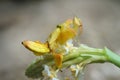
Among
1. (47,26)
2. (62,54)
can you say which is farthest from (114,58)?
(47,26)

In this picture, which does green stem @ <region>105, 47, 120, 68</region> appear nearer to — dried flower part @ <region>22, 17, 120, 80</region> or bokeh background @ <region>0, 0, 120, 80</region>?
dried flower part @ <region>22, 17, 120, 80</region>

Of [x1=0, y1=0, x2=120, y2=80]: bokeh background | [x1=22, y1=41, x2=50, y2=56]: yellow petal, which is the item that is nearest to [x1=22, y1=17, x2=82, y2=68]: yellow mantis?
[x1=22, y1=41, x2=50, y2=56]: yellow petal

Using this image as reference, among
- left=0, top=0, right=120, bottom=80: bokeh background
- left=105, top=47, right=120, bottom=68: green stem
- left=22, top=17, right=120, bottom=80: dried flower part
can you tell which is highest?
left=0, top=0, right=120, bottom=80: bokeh background

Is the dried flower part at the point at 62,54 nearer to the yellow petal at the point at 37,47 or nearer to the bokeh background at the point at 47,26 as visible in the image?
the yellow petal at the point at 37,47

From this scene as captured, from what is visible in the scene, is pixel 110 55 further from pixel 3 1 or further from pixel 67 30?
pixel 3 1

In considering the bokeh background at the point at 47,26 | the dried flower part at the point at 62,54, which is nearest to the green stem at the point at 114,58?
the dried flower part at the point at 62,54

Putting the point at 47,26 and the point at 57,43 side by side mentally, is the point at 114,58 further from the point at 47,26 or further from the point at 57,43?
the point at 47,26
